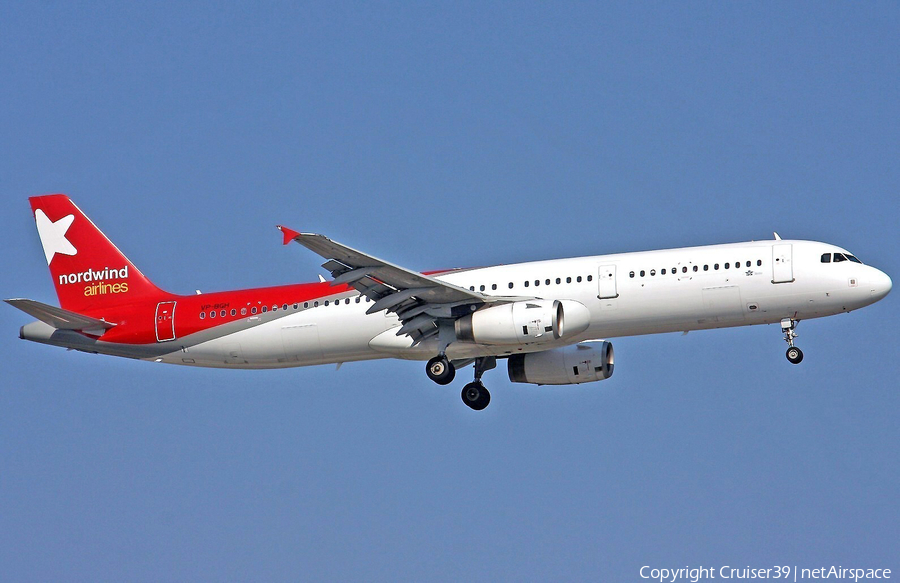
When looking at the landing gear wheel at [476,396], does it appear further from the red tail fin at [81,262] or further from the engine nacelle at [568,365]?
the red tail fin at [81,262]

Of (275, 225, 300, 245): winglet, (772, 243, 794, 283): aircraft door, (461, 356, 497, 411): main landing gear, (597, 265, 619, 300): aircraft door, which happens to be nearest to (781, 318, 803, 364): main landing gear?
(772, 243, 794, 283): aircraft door

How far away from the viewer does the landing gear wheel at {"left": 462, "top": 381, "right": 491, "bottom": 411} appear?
4647 centimetres

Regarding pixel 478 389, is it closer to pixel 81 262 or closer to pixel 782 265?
pixel 782 265

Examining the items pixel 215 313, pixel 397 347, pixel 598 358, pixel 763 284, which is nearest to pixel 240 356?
pixel 215 313

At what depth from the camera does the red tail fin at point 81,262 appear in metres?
47.8

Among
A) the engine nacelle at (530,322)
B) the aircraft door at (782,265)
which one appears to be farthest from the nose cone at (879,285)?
the engine nacelle at (530,322)

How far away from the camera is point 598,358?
46.2m

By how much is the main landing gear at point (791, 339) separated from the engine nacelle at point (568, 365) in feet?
23.5

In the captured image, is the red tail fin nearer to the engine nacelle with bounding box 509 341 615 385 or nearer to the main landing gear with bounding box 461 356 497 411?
the main landing gear with bounding box 461 356 497 411

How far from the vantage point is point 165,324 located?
4597 centimetres

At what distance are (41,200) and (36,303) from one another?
786 cm

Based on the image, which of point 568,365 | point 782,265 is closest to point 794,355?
point 782,265

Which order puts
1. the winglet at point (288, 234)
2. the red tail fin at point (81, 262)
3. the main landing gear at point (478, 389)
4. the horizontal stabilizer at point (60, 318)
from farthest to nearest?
the red tail fin at point (81, 262), the main landing gear at point (478, 389), the horizontal stabilizer at point (60, 318), the winglet at point (288, 234)

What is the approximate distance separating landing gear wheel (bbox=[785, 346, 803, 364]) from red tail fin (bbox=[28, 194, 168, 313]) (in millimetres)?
22780
